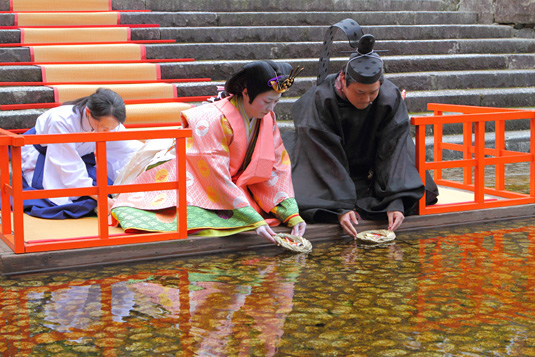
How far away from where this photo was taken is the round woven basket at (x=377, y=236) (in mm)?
4117

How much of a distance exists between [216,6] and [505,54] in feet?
12.3

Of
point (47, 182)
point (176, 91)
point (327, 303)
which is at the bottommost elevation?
point (327, 303)

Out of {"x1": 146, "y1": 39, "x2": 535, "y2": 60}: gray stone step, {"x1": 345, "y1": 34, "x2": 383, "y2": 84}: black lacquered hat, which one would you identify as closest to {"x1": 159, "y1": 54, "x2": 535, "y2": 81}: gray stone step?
{"x1": 146, "y1": 39, "x2": 535, "y2": 60}: gray stone step

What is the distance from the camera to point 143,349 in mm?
2576

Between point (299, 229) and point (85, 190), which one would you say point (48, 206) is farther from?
point (299, 229)

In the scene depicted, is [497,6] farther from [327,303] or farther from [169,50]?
[327,303]

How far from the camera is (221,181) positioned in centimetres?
393

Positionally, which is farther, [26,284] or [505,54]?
[505,54]

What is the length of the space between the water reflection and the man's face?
2.84ft

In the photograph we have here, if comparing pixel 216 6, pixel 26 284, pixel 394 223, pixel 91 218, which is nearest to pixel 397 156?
pixel 394 223

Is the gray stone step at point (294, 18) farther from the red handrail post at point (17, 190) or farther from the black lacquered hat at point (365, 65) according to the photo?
the red handrail post at point (17, 190)

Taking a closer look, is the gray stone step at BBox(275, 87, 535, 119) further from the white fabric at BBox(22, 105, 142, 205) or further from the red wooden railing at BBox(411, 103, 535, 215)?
the white fabric at BBox(22, 105, 142, 205)

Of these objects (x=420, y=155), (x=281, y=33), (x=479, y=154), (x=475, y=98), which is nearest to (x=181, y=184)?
(x=420, y=155)

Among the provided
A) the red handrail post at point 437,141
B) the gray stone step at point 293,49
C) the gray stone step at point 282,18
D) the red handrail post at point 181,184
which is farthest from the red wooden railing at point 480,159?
the gray stone step at point 282,18
